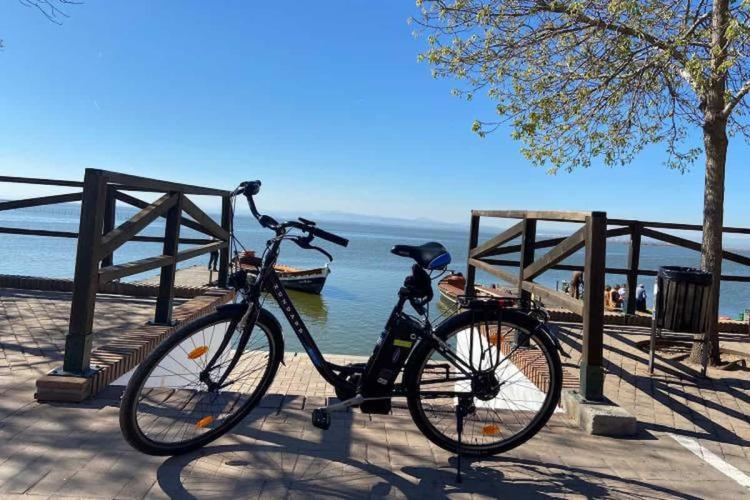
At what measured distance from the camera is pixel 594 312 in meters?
3.60

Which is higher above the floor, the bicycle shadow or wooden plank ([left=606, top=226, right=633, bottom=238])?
wooden plank ([left=606, top=226, right=633, bottom=238])

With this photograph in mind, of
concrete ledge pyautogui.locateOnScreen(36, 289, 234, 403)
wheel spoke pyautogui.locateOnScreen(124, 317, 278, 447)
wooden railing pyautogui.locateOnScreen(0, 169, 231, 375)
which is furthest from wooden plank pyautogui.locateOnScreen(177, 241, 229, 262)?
wheel spoke pyautogui.locateOnScreen(124, 317, 278, 447)

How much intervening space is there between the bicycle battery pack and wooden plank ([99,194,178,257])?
187 centimetres

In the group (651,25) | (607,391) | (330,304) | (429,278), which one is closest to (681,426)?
(607,391)

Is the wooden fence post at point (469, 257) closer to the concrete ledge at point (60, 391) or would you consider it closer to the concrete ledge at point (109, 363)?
the concrete ledge at point (109, 363)

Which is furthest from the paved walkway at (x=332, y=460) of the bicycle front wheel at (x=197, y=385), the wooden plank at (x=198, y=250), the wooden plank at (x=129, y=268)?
the wooden plank at (x=198, y=250)

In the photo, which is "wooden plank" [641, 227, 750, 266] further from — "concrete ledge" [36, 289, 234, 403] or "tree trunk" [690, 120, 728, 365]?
"concrete ledge" [36, 289, 234, 403]

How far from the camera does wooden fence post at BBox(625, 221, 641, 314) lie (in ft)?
24.0

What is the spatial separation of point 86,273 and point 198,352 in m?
1.15

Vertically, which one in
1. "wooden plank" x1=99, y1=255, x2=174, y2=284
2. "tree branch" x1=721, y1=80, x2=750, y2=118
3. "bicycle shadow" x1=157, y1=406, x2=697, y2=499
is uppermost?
"tree branch" x1=721, y1=80, x2=750, y2=118

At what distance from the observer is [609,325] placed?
277 inches

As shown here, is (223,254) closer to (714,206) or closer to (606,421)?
(606,421)

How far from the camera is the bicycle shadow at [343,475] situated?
97.8 inches

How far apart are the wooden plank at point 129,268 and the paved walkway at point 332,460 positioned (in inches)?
28.6
